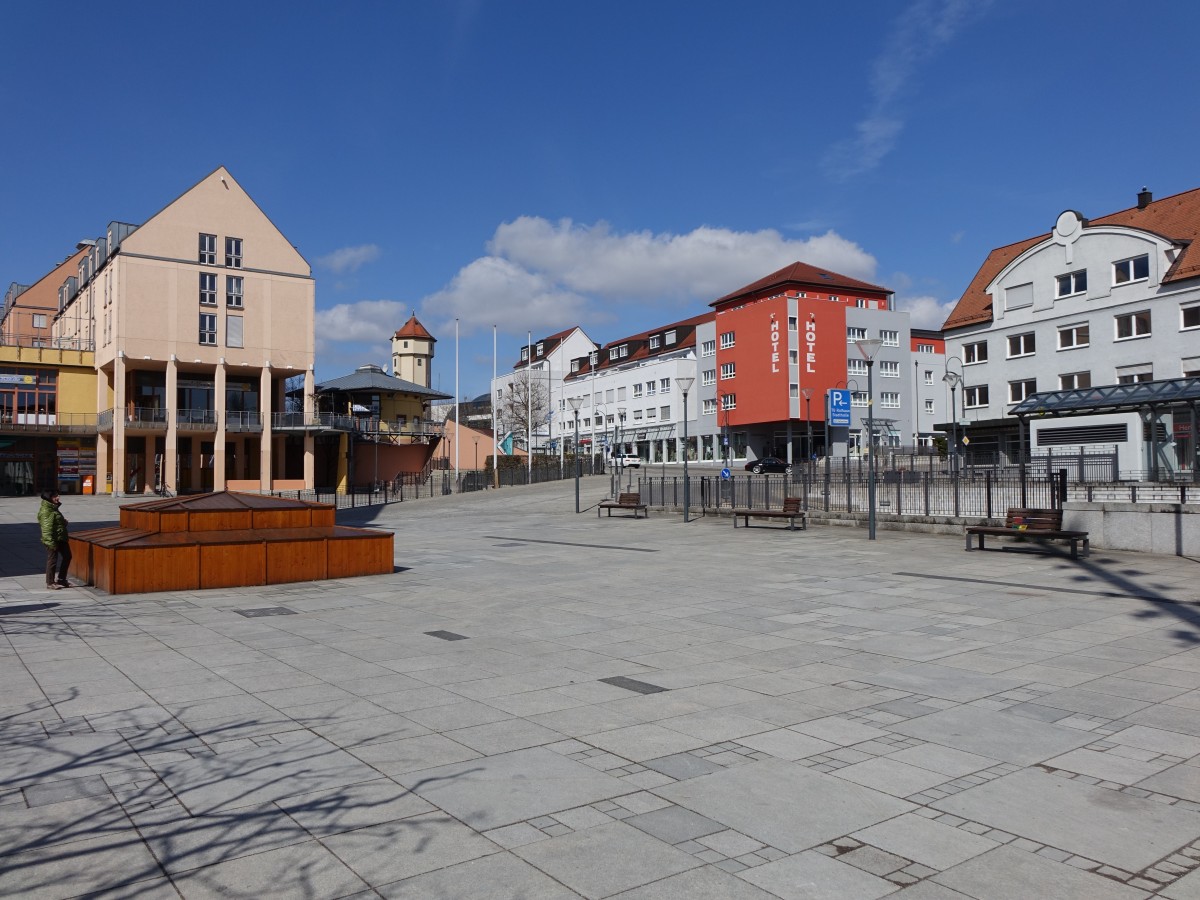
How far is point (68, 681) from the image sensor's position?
26.5 ft

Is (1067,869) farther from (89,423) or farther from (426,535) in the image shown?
(89,423)

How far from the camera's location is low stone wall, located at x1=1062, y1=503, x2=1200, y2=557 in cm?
1794

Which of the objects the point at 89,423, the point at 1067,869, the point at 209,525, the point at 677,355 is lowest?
the point at 1067,869

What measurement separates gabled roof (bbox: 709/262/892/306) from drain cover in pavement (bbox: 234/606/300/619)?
67.7 m

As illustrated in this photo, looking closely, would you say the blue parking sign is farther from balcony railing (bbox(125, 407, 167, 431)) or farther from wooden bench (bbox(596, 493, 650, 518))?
balcony railing (bbox(125, 407, 167, 431))

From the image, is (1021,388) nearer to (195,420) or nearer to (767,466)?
(767,466)

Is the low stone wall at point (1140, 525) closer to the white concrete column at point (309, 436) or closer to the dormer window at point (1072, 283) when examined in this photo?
the dormer window at point (1072, 283)

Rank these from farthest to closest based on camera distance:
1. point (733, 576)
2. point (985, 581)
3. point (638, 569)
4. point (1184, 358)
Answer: point (1184, 358)
point (638, 569)
point (733, 576)
point (985, 581)

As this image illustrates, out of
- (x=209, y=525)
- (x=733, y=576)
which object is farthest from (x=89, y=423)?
(x=733, y=576)

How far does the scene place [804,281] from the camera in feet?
250

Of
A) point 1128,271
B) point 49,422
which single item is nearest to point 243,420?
point 49,422

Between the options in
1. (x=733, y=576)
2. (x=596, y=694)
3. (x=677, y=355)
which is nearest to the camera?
(x=596, y=694)

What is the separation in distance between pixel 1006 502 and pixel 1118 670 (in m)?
14.9

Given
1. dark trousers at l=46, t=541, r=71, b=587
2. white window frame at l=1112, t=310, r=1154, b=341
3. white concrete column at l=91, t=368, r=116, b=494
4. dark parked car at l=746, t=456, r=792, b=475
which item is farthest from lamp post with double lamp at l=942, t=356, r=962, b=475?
white concrete column at l=91, t=368, r=116, b=494
